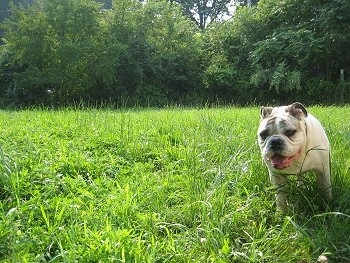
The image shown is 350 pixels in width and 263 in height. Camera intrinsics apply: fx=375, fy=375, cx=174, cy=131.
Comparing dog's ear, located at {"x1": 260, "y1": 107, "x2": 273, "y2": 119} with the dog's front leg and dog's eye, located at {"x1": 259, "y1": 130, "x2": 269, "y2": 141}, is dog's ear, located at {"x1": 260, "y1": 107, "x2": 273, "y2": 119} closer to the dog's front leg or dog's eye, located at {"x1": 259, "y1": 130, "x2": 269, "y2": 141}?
dog's eye, located at {"x1": 259, "y1": 130, "x2": 269, "y2": 141}

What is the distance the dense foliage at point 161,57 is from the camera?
54.2 ft

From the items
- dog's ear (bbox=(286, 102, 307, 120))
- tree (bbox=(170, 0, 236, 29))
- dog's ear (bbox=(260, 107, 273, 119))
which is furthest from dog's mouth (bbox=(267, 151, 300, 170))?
tree (bbox=(170, 0, 236, 29))

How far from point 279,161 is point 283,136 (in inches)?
7.1

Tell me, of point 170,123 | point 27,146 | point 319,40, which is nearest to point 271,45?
point 319,40

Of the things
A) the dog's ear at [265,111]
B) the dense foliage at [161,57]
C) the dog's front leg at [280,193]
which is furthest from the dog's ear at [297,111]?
the dense foliage at [161,57]

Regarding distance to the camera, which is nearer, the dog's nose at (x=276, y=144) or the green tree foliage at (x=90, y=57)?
the dog's nose at (x=276, y=144)

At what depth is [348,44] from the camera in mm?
16562

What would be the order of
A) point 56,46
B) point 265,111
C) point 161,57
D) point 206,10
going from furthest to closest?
point 206,10
point 161,57
point 56,46
point 265,111

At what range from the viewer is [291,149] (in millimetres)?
2576

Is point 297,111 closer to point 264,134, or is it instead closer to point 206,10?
point 264,134

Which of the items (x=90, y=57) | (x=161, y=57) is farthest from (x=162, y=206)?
(x=161, y=57)

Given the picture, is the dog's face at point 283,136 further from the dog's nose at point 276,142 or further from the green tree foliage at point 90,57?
the green tree foliage at point 90,57

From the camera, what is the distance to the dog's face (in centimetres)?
257

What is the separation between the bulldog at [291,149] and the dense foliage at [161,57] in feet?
46.2
